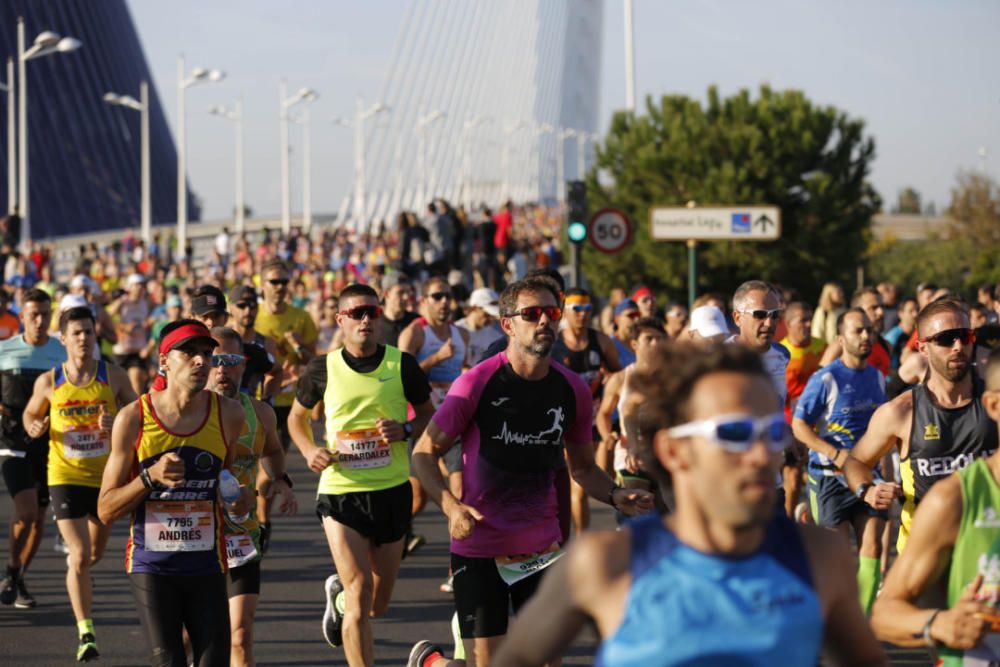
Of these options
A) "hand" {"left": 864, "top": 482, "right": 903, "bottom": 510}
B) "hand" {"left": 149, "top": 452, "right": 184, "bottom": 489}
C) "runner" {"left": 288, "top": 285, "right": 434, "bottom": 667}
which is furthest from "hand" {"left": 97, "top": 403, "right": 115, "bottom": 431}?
"hand" {"left": 864, "top": 482, "right": 903, "bottom": 510}

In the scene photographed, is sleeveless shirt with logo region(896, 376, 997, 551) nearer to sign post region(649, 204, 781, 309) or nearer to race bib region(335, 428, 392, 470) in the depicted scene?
race bib region(335, 428, 392, 470)

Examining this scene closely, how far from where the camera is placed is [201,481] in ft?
17.7

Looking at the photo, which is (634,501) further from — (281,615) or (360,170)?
(360,170)

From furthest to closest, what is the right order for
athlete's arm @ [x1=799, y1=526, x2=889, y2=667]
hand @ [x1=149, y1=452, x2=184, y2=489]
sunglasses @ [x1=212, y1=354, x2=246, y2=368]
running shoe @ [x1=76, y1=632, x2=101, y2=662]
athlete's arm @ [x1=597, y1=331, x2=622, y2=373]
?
athlete's arm @ [x1=597, y1=331, x2=622, y2=373] → running shoe @ [x1=76, y1=632, x2=101, y2=662] → sunglasses @ [x1=212, y1=354, x2=246, y2=368] → hand @ [x1=149, y1=452, x2=184, y2=489] → athlete's arm @ [x1=799, y1=526, x2=889, y2=667]

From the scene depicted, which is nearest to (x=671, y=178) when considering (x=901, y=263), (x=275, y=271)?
(x=901, y=263)

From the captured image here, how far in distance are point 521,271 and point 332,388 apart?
22.2 m

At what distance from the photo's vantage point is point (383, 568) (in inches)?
273

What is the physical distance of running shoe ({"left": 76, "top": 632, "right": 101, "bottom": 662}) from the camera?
7.06m

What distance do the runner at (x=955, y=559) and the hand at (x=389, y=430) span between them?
3481 millimetres

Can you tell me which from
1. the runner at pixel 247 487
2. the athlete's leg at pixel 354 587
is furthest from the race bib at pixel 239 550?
the athlete's leg at pixel 354 587

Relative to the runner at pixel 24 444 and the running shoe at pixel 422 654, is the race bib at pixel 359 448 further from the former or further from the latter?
the runner at pixel 24 444

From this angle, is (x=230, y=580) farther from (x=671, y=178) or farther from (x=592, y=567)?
(x=671, y=178)

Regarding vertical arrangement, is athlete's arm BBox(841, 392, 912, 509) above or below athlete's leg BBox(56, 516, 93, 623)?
above

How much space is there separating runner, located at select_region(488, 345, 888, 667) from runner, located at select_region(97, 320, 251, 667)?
273 cm
